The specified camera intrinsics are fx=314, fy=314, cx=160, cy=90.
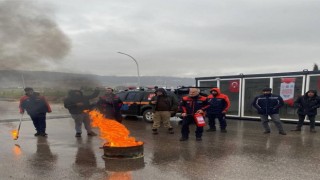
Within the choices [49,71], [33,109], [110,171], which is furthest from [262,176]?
[33,109]

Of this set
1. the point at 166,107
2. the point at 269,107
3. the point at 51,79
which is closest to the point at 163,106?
the point at 166,107

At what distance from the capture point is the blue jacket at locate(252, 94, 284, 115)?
34.2ft

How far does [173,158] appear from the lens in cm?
690

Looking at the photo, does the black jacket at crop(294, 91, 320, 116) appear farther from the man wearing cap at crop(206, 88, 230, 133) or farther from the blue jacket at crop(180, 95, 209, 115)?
the blue jacket at crop(180, 95, 209, 115)

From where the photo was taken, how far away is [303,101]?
→ 11.2 meters

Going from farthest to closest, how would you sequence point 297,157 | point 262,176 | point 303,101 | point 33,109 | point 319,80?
1. point 319,80
2. point 303,101
3. point 33,109
4. point 297,157
5. point 262,176

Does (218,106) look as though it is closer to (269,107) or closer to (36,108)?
(269,107)

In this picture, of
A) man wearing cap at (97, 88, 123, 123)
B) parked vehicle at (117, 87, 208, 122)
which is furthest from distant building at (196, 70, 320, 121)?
Answer: man wearing cap at (97, 88, 123, 123)

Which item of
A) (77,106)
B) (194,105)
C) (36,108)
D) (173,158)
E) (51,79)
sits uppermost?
(51,79)

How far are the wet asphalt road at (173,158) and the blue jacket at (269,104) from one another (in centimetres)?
86

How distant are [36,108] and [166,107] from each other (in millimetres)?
4240

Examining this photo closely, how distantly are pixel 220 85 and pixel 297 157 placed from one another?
9.22 meters

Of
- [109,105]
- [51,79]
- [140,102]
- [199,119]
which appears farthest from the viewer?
[140,102]

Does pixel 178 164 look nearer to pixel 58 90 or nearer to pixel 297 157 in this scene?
pixel 297 157
